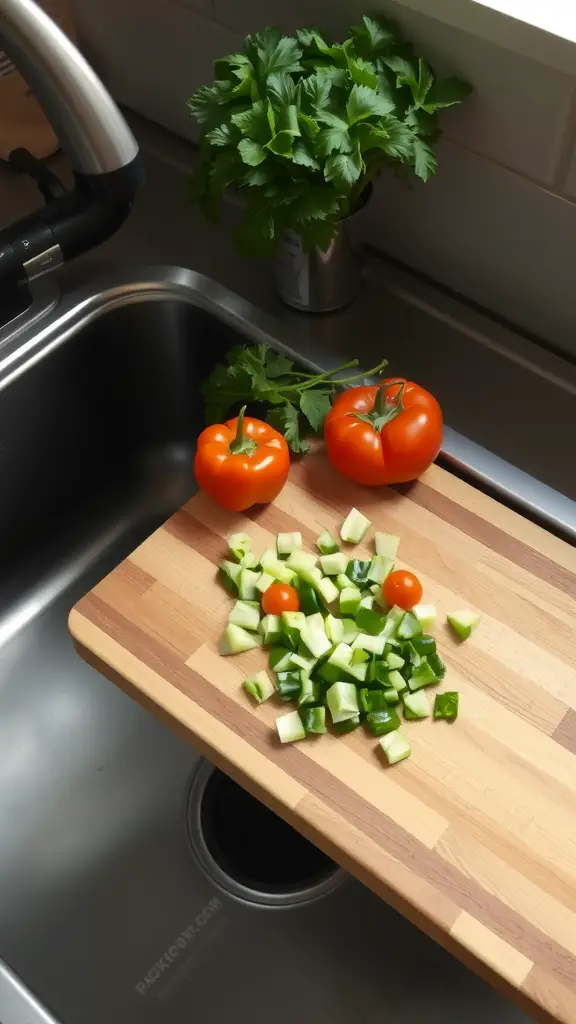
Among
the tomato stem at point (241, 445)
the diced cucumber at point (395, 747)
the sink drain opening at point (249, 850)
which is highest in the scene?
the tomato stem at point (241, 445)

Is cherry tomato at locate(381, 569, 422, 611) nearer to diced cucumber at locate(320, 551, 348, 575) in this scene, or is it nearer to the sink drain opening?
diced cucumber at locate(320, 551, 348, 575)

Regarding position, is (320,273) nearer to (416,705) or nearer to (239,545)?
(239,545)

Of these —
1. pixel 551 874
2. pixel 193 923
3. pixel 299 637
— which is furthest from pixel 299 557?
pixel 193 923

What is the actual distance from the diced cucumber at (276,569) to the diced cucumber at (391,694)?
0.40ft

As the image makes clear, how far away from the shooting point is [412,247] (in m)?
0.93

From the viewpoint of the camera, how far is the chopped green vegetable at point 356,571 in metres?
0.73

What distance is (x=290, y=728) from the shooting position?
25.7 inches

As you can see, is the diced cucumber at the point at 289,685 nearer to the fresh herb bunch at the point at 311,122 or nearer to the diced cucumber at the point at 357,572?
the diced cucumber at the point at 357,572

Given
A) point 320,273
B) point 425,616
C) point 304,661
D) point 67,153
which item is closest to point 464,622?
point 425,616

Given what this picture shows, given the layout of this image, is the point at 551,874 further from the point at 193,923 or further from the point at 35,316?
the point at 35,316

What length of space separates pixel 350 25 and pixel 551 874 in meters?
0.74

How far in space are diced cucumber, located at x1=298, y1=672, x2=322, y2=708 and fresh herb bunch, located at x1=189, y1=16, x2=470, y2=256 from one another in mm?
371

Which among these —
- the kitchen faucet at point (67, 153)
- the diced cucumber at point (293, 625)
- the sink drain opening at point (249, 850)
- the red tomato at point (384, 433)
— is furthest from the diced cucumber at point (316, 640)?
the kitchen faucet at point (67, 153)

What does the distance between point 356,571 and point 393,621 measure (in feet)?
0.18
